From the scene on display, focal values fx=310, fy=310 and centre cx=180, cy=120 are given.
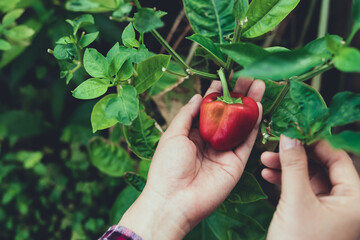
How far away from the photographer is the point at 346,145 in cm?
47

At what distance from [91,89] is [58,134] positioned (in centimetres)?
102

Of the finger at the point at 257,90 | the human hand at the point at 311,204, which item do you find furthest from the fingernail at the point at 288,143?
the finger at the point at 257,90

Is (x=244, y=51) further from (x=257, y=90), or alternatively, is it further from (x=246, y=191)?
(x=246, y=191)

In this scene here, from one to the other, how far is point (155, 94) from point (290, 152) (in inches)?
20.9

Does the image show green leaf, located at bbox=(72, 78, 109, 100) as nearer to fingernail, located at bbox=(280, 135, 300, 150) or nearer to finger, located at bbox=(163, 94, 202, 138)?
finger, located at bbox=(163, 94, 202, 138)

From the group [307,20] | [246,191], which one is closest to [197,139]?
[246,191]

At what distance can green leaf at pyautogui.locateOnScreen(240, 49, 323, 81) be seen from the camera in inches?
18.0

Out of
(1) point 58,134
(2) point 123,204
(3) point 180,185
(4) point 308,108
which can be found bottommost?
(1) point 58,134

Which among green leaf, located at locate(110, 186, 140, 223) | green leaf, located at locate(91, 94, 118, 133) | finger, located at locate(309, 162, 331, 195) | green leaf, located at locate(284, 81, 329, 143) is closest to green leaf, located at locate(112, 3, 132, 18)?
green leaf, located at locate(91, 94, 118, 133)

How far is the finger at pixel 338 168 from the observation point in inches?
25.5

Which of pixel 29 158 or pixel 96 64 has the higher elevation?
pixel 96 64

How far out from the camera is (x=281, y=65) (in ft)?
1.55

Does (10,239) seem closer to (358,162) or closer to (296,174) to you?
(296,174)

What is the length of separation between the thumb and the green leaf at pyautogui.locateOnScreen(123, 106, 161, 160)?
0.40 meters
